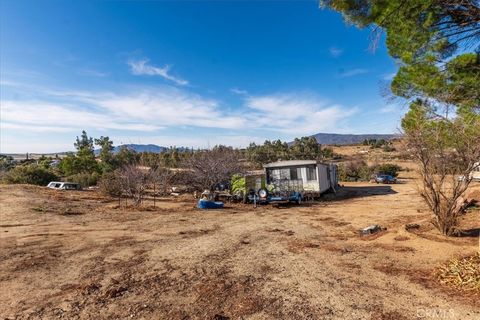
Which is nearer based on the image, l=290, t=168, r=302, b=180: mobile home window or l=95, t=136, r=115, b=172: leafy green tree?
l=290, t=168, r=302, b=180: mobile home window

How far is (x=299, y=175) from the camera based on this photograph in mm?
20750

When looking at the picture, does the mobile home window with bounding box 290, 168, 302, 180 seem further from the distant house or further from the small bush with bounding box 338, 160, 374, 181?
the small bush with bounding box 338, 160, 374, 181

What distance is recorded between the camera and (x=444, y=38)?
7770mm

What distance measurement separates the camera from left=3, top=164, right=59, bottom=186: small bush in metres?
28.4

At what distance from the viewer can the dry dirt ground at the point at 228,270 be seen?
465 cm

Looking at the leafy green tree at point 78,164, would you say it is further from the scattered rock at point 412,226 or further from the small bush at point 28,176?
the scattered rock at point 412,226

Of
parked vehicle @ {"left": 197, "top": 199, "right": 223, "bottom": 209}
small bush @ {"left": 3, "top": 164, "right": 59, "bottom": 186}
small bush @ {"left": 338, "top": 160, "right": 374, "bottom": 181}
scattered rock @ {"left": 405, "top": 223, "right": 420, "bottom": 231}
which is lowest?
scattered rock @ {"left": 405, "top": 223, "right": 420, "bottom": 231}

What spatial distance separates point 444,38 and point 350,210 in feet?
30.5

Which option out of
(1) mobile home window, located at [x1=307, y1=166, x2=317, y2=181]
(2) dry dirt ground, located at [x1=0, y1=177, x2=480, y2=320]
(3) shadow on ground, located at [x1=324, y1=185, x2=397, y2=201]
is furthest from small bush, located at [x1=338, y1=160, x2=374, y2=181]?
(2) dry dirt ground, located at [x1=0, y1=177, x2=480, y2=320]

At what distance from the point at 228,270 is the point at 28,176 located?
3034 centimetres

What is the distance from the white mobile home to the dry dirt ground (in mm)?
8084

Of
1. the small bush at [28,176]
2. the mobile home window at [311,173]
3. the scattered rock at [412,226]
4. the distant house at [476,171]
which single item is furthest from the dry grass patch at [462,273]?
the small bush at [28,176]

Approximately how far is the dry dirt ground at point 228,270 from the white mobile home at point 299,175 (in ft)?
26.5

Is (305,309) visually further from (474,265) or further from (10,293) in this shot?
(10,293)
